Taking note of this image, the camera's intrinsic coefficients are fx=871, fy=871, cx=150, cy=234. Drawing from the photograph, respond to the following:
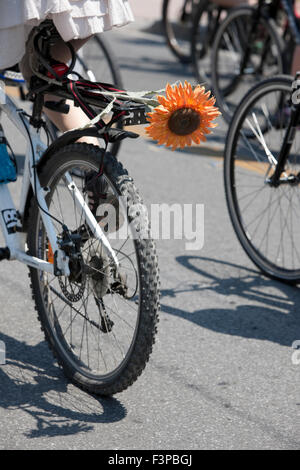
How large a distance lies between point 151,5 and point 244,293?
9.72 m

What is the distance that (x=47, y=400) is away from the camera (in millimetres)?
2990

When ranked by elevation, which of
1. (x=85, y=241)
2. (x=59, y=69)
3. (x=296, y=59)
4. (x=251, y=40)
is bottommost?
(x=85, y=241)

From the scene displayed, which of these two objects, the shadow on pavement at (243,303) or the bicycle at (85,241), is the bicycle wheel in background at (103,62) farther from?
the bicycle at (85,241)

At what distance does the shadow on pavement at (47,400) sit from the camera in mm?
2850

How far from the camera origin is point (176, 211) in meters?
4.96

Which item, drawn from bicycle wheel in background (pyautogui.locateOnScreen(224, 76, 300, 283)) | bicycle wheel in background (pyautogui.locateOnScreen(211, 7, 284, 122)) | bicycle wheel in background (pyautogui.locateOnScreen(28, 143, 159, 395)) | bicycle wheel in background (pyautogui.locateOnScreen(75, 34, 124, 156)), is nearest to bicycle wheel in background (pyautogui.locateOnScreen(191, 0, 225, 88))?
bicycle wheel in background (pyautogui.locateOnScreen(211, 7, 284, 122))

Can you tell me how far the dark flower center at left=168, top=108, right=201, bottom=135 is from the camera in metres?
2.68

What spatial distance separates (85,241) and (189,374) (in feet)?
2.28

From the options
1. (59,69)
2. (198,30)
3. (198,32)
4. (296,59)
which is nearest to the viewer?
(59,69)

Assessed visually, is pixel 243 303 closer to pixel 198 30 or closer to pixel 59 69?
pixel 59 69

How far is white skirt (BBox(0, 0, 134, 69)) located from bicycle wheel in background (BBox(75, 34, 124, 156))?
206 centimetres

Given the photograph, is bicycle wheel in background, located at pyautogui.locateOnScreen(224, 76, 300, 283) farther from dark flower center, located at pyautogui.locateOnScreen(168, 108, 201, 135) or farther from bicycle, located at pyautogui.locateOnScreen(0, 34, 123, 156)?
dark flower center, located at pyautogui.locateOnScreen(168, 108, 201, 135)

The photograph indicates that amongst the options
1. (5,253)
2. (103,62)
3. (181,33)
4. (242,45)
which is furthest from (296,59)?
(181,33)
